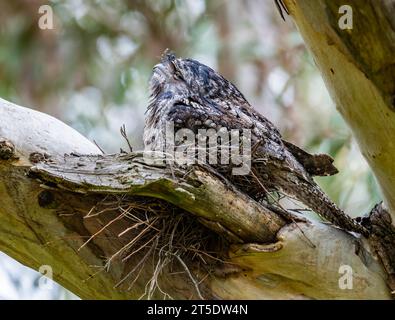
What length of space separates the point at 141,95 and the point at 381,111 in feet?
17.3

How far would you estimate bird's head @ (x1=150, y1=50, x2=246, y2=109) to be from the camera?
9.36ft

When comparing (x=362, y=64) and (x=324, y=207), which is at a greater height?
(x=362, y=64)

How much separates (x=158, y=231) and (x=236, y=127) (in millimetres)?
571

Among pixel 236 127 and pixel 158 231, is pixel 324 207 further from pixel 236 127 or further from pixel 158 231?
pixel 158 231

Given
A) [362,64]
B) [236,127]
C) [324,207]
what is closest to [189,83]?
[236,127]

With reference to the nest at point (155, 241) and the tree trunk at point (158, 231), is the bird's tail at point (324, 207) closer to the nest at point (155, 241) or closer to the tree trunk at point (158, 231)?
the tree trunk at point (158, 231)

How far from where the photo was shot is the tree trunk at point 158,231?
206 centimetres

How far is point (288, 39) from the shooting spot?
21.7ft

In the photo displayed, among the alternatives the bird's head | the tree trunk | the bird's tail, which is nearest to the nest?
the tree trunk

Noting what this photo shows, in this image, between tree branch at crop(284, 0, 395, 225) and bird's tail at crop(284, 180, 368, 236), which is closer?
tree branch at crop(284, 0, 395, 225)

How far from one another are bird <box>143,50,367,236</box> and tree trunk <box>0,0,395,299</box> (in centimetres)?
11

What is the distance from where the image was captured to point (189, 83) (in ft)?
9.67

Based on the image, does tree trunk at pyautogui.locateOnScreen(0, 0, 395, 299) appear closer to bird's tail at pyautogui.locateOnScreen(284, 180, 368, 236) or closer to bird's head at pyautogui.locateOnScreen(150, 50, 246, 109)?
bird's tail at pyautogui.locateOnScreen(284, 180, 368, 236)

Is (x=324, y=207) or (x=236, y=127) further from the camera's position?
(x=236, y=127)
